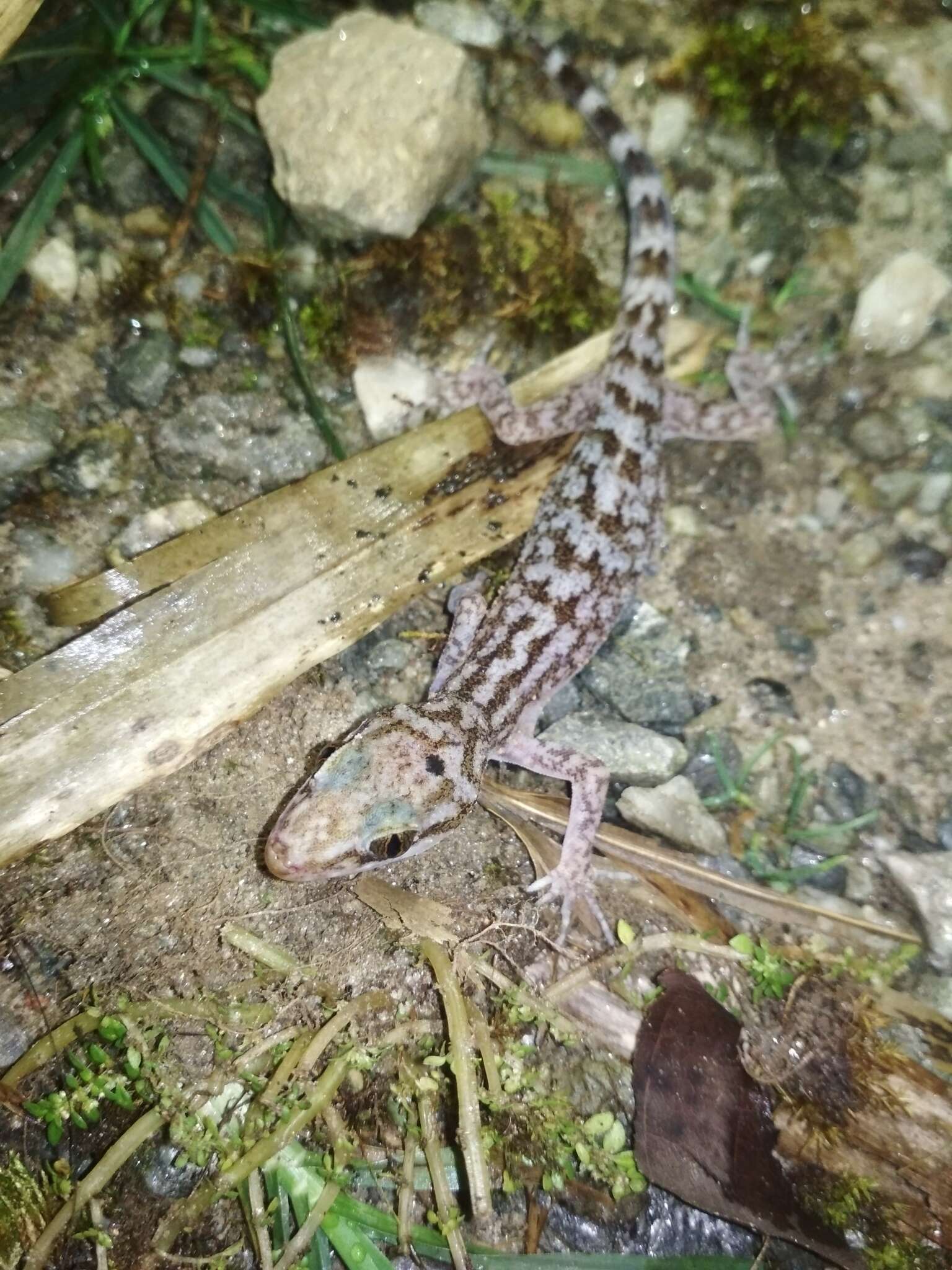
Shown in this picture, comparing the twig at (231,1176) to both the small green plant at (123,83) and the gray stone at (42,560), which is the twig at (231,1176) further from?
the small green plant at (123,83)

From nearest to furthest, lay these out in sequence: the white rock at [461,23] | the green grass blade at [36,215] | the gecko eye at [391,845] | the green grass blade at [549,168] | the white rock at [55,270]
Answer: the gecko eye at [391,845], the green grass blade at [36,215], the white rock at [55,270], the green grass blade at [549,168], the white rock at [461,23]

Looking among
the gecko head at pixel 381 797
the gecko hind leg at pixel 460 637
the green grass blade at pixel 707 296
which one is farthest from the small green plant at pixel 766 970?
the green grass blade at pixel 707 296

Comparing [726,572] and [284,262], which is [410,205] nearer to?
[284,262]

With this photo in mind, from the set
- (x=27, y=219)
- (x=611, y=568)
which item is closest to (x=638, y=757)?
(x=611, y=568)

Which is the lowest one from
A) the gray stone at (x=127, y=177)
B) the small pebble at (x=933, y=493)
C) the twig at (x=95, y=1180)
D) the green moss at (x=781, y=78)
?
the twig at (x=95, y=1180)

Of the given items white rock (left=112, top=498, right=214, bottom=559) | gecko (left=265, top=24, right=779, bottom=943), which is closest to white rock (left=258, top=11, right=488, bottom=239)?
gecko (left=265, top=24, right=779, bottom=943)

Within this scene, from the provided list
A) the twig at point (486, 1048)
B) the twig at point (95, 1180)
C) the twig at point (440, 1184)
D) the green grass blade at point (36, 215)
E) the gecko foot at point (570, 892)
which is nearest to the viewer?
the twig at point (95, 1180)
